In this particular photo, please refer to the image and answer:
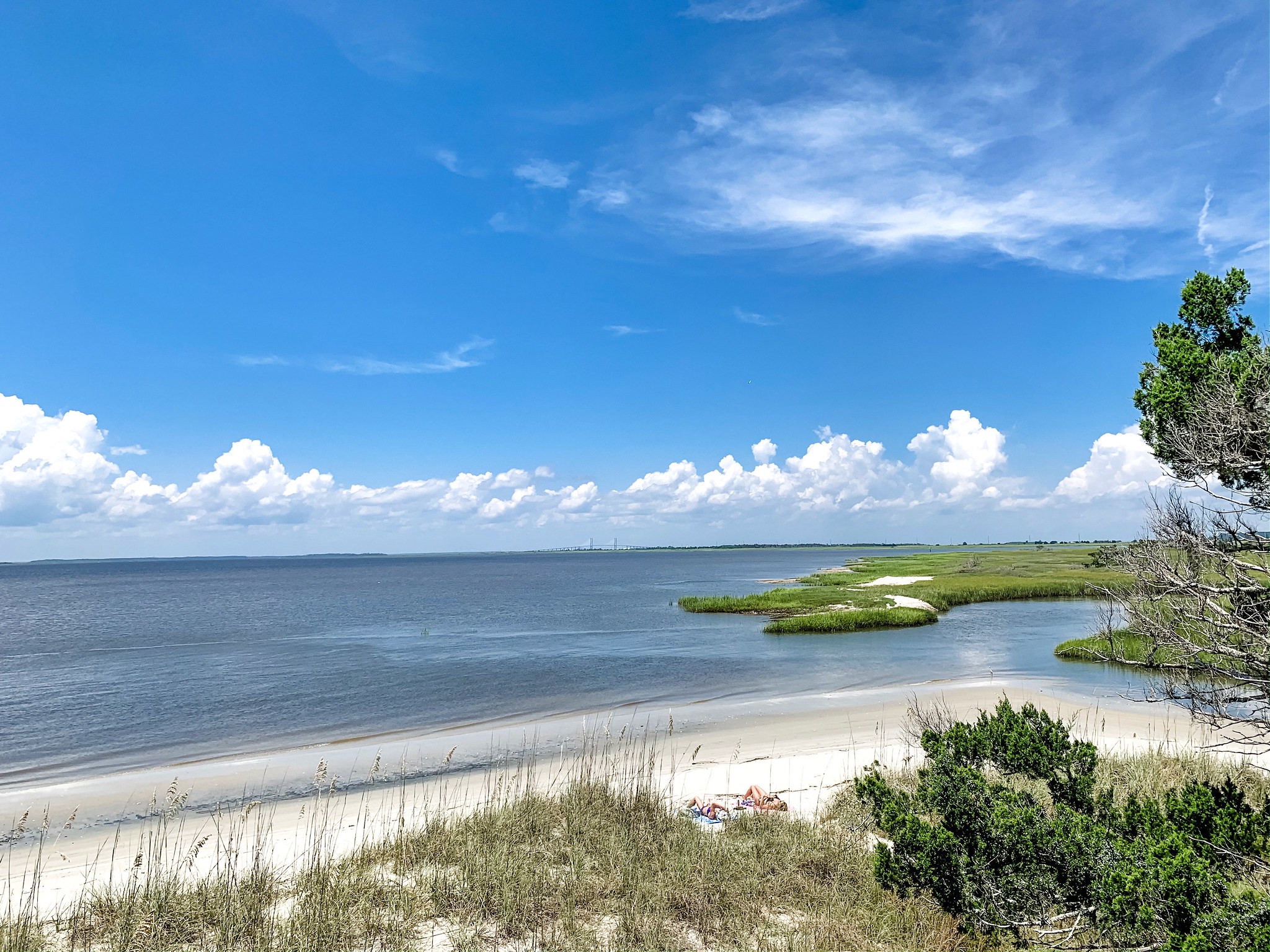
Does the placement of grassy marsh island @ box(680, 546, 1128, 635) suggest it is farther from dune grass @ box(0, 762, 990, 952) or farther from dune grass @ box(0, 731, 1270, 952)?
dune grass @ box(0, 762, 990, 952)

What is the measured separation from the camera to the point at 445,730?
2344 cm

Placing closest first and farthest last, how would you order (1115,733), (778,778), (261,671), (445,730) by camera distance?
(778,778)
(1115,733)
(445,730)
(261,671)

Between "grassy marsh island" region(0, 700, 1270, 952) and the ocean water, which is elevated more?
"grassy marsh island" region(0, 700, 1270, 952)

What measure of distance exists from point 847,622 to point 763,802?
39.9m

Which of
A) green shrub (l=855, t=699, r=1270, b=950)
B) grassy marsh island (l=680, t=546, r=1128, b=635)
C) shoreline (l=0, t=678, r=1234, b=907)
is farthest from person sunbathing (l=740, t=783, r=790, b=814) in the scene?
grassy marsh island (l=680, t=546, r=1128, b=635)

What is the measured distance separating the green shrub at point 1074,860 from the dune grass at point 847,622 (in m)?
41.2

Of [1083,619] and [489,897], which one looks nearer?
[489,897]

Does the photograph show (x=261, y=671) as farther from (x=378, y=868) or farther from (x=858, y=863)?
(x=858, y=863)

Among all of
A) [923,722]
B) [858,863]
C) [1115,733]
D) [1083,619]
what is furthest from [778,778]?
[1083,619]

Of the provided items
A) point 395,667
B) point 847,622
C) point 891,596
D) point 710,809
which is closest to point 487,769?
point 710,809

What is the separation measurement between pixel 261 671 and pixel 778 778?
3073cm

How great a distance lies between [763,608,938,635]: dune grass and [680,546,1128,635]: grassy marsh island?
46 mm

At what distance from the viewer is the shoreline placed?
41.6ft

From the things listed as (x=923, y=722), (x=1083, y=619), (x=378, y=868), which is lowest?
(x=1083, y=619)
